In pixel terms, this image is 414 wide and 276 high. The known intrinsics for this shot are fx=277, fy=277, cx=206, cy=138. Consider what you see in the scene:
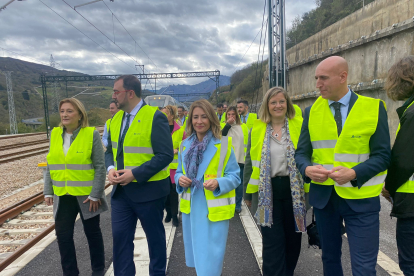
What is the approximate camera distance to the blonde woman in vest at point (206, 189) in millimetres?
2555

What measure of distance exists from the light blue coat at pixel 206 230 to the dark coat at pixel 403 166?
1324 millimetres

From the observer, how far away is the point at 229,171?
2703 mm

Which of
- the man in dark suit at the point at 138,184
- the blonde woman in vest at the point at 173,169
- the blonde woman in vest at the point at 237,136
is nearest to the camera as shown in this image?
the man in dark suit at the point at 138,184

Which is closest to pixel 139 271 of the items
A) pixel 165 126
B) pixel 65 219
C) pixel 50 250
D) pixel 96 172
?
pixel 65 219

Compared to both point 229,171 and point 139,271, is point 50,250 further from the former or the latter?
point 229,171

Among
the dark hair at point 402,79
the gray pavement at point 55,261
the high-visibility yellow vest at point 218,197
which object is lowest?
the gray pavement at point 55,261

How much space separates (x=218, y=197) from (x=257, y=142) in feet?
2.56

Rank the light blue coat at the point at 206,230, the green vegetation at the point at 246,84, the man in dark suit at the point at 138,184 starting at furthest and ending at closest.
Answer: the green vegetation at the point at 246,84, the man in dark suit at the point at 138,184, the light blue coat at the point at 206,230

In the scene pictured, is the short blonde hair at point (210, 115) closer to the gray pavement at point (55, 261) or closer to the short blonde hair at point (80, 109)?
the short blonde hair at point (80, 109)

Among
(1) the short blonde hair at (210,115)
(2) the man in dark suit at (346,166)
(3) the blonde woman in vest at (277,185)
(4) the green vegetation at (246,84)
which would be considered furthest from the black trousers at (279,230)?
(4) the green vegetation at (246,84)

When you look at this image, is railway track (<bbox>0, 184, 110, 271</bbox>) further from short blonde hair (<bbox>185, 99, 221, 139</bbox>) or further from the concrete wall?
the concrete wall

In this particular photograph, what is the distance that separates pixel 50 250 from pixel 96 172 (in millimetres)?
1682

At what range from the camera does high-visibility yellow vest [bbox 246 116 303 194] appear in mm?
2939

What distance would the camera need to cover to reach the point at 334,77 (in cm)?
232
